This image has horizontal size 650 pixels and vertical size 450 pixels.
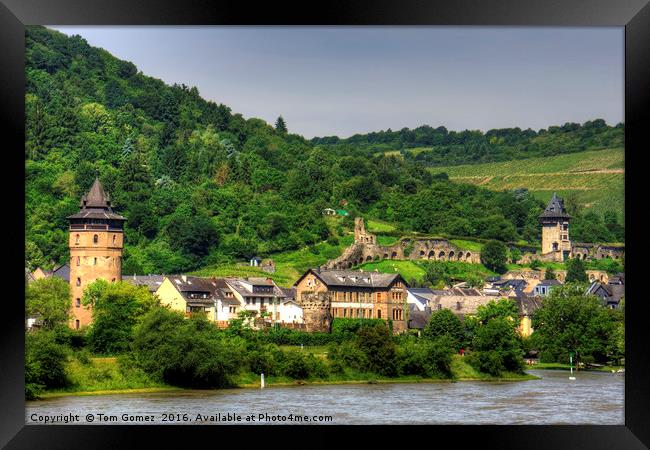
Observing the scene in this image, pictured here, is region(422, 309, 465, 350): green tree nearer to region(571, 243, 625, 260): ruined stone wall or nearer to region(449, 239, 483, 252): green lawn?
region(449, 239, 483, 252): green lawn

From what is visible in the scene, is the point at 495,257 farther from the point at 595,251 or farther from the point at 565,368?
the point at 565,368

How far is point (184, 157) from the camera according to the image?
44906 millimetres

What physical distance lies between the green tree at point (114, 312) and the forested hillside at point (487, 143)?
28.9 m

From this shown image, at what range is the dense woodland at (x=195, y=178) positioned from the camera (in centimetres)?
3603

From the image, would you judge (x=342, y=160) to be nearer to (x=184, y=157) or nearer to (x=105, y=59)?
(x=184, y=157)

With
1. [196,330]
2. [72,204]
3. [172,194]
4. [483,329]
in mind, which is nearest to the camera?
[196,330]

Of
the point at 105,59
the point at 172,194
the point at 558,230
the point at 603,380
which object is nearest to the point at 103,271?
the point at 603,380

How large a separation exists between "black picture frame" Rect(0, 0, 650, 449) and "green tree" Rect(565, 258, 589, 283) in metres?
31.4

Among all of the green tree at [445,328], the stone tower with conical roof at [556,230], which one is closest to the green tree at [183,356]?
the green tree at [445,328]

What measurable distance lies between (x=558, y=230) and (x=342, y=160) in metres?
8.42

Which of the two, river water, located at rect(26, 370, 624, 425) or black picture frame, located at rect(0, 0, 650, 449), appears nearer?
black picture frame, located at rect(0, 0, 650, 449)

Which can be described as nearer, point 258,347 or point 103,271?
point 258,347

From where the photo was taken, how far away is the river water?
43.1 feet

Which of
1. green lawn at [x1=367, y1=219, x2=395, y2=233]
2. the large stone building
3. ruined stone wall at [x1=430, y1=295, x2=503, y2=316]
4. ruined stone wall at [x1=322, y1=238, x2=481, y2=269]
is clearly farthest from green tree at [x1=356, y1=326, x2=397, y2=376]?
green lawn at [x1=367, y1=219, x2=395, y2=233]
